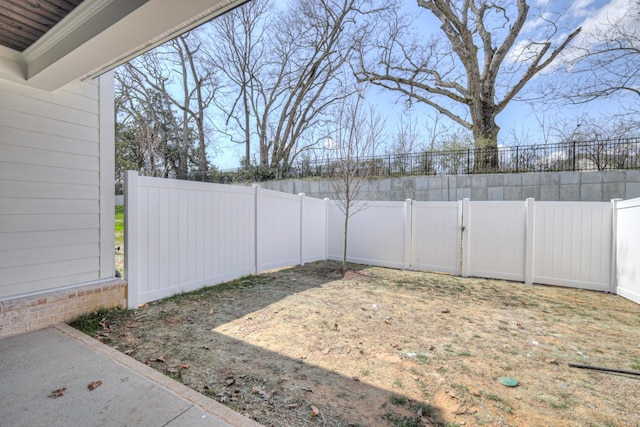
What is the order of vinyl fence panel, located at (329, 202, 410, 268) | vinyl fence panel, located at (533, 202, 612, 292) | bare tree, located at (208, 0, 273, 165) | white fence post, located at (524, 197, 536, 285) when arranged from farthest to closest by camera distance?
bare tree, located at (208, 0, 273, 165), vinyl fence panel, located at (329, 202, 410, 268), white fence post, located at (524, 197, 536, 285), vinyl fence panel, located at (533, 202, 612, 292)

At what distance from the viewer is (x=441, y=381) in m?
2.17

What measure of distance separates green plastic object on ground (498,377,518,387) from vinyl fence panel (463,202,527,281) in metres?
4.02

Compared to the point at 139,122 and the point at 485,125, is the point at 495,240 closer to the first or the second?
the point at 485,125

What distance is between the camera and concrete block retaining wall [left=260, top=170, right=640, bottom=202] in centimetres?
643

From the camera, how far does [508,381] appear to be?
218 centimetres

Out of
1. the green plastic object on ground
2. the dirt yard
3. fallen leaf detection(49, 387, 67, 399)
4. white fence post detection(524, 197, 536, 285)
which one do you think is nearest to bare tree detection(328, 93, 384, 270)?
the dirt yard

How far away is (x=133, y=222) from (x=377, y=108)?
17.6 ft

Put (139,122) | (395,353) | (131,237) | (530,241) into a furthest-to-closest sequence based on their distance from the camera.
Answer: (139,122), (530,241), (131,237), (395,353)

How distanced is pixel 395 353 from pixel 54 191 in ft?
12.8

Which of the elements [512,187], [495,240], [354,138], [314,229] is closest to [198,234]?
[314,229]

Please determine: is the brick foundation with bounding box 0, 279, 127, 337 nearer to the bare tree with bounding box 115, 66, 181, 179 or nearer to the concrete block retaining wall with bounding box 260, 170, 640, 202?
the concrete block retaining wall with bounding box 260, 170, 640, 202

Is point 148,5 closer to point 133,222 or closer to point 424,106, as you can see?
point 133,222

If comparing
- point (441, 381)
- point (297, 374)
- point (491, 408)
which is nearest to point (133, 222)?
point (297, 374)

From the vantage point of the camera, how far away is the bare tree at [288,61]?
13812 millimetres
